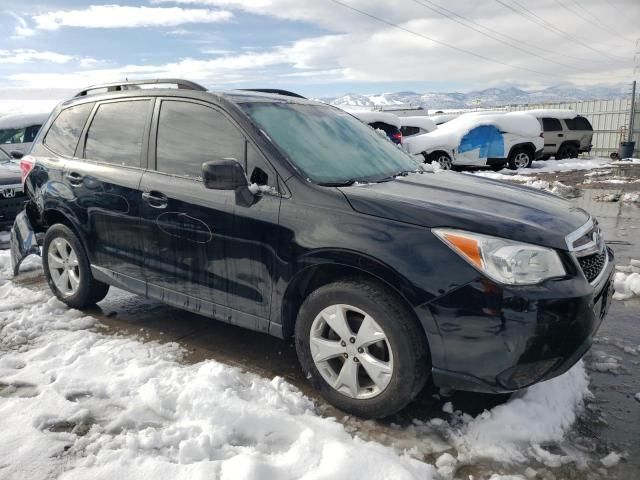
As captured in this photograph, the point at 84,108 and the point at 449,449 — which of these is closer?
the point at 449,449

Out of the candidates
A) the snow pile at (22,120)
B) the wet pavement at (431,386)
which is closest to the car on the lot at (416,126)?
the snow pile at (22,120)

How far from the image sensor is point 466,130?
15.8 m

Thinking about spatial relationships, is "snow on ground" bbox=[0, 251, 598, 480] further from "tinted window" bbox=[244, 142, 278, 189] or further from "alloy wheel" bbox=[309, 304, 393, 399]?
"tinted window" bbox=[244, 142, 278, 189]

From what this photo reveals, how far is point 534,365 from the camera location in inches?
94.8

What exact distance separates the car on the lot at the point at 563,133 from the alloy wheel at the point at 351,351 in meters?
18.2

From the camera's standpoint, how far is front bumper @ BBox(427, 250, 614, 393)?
2.36 m

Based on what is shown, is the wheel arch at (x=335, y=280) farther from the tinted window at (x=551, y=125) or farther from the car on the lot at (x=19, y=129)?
the tinted window at (x=551, y=125)

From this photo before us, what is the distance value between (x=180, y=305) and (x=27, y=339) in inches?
50.7

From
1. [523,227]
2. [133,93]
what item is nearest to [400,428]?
[523,227]

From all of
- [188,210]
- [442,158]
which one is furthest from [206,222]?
[442,158]

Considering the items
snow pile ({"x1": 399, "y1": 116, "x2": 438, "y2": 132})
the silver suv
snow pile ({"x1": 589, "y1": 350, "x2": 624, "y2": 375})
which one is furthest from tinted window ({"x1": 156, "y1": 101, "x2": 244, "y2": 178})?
the silver suv

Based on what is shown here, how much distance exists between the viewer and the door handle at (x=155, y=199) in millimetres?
3410

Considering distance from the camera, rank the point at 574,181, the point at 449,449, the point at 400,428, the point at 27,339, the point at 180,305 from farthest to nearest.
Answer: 1. the point at 574,181
2. the point at 27,339
3. the point at 180,305
4. the point at 400,428
5. the point at 449,449

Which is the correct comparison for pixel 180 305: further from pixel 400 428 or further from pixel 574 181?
pixel 574 181
